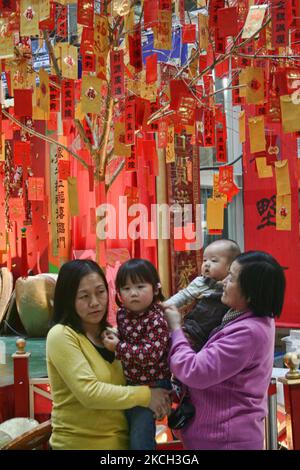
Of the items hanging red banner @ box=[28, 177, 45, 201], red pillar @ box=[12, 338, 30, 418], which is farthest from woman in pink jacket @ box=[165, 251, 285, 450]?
hanging red banner @ box=[28, 177, 45, 201]

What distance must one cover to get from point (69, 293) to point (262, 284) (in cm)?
58

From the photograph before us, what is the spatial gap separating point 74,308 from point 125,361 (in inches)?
8.8

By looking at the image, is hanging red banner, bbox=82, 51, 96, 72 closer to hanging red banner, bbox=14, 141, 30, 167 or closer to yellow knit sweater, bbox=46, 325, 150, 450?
hanging red banner, bbox=14, 141, 30, 167

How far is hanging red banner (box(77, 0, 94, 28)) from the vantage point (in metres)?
2.85

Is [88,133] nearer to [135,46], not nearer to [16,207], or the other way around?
[135,46]

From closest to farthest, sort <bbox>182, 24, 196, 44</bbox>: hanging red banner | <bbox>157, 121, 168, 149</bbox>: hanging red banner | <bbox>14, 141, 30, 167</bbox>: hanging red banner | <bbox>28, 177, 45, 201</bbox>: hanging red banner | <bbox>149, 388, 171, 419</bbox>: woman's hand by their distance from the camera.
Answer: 1. <bbox>149, 388, 171, 419</bbox>: woman's hand
2. <bbox>182, 24, 196, 44</bbox>: hanging red banner
3. <bbox>14, 141, 30, 167</bbox>: hanging red banner
4. <bbox>157, 121, 168, 149</bbox>: hanging red banner
5. <bbox>28, 177, 45, 201</bbox>: hanging red banner

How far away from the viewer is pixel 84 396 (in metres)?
1.53

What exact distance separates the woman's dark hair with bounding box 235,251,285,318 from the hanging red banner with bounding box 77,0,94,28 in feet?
6.10

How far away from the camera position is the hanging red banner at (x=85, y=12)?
2846mm

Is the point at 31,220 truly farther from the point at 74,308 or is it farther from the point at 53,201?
the point at 74,308

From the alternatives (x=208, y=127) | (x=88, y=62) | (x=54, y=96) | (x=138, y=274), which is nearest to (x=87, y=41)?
(x=88, y=62)

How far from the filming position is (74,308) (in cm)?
167

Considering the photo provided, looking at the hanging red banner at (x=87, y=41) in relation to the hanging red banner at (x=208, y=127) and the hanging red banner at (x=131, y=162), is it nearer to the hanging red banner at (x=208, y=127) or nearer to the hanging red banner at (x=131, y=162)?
the hanging red banner at (x=131, y=162)
